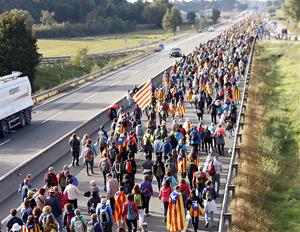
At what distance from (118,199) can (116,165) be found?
2574 millimetres

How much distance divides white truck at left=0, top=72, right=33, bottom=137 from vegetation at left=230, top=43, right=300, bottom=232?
11264mm

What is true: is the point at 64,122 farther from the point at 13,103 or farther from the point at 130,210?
the point at 130,210

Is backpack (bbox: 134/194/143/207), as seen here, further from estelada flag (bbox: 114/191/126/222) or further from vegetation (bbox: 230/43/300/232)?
vegetation (bbox: 230/43/300/232)

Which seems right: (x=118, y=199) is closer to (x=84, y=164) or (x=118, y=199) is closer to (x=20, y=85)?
(x=84, y=164)

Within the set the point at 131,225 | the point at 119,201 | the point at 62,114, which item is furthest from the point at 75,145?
the point at 62,114

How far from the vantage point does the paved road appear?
887 inches

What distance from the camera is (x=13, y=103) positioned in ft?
86.4

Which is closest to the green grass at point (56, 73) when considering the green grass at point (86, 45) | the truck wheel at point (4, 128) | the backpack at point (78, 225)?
the green grass at point (86, 45)

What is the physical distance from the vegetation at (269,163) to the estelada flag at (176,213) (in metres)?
1.56

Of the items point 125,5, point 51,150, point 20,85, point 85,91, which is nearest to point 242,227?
point 51,150

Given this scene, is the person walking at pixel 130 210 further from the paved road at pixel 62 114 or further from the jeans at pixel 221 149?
the paved road at pixel 62 114

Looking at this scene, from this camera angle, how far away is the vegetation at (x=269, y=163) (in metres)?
14.9

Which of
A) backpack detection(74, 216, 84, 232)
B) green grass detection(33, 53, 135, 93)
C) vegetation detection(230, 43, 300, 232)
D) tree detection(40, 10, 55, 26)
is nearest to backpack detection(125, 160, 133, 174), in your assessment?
vegetation detection(230, 43, 300, 232)

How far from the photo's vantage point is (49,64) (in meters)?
60.4
